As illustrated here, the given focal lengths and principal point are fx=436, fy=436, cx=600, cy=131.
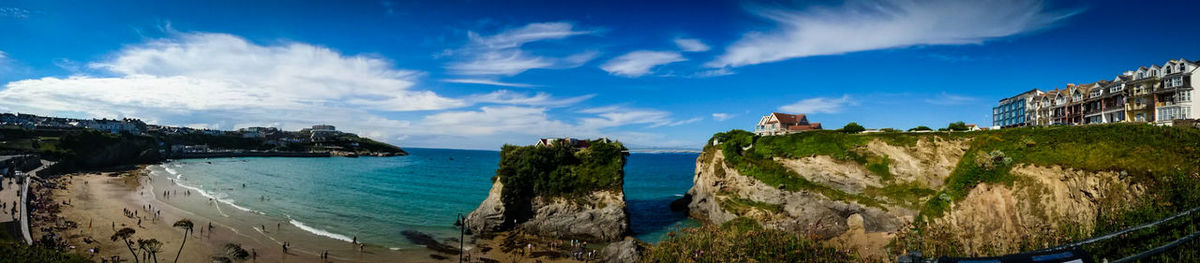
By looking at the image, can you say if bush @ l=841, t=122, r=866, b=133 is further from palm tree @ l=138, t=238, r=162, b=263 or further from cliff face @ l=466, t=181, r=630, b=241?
palm tree @ l=138, t=238, r=162, b=263

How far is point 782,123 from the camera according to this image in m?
51.2

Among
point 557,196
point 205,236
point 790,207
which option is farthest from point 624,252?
point 205,236

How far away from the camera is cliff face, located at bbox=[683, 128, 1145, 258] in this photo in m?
23.3

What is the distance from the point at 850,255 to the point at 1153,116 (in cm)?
3986

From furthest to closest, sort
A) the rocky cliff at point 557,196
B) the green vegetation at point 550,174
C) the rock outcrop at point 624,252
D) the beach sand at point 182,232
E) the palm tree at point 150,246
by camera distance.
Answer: the green vegetation at point 550,174 < the rocky cliff at point 557,196 < the beach sand at point 182,232 < the rock outcrop at point 624,252 < the palm tree at point 150,246

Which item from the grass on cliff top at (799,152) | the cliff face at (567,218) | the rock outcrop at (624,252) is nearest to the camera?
the rock outcrop at (624,252)

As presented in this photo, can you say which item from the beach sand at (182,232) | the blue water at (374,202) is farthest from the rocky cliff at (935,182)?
the beach sand at (182,232)

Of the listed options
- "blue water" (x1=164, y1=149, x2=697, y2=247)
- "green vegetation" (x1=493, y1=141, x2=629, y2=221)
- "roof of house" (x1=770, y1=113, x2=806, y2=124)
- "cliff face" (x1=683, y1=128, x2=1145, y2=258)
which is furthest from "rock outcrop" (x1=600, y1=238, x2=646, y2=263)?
"roof of house" (x1=770, y1=113, x2=806, y2=124)

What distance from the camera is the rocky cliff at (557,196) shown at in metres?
35.8

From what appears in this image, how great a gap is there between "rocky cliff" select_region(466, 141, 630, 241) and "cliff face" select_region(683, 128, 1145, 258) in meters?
10.5

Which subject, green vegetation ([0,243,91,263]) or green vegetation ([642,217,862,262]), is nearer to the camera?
green vegetation ([642,217,862,262])

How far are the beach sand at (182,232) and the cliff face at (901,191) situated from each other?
25.0 metres

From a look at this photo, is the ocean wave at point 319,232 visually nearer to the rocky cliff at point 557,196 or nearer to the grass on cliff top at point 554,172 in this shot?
the rocky cliff at point 557,196

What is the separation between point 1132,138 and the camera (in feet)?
76.5
